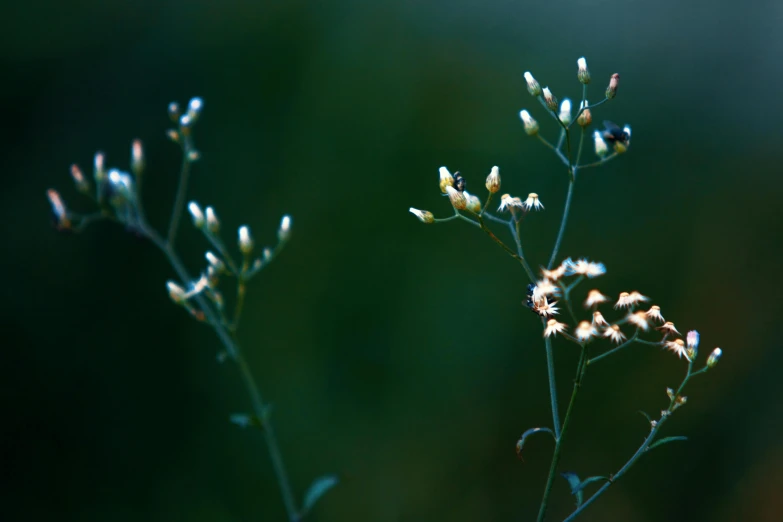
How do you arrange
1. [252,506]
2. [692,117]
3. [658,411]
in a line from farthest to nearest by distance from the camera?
[252,506] → [692,117] → [658,411]

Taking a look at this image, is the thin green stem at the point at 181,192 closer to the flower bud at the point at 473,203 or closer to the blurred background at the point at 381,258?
the blurred background at the point at 381,258

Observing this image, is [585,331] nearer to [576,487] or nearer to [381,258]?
[576,487]

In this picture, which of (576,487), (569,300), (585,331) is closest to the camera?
(585,331)

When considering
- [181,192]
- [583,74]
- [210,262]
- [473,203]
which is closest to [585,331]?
[473,203]

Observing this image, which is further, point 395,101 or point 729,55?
point 395,101

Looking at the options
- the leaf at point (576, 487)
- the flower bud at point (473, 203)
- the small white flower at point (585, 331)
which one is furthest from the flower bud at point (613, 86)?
the leaf at point (576, 487)

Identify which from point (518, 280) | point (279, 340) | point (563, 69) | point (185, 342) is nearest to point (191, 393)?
point (185, 342)

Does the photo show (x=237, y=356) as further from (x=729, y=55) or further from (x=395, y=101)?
(x=729, y=55)

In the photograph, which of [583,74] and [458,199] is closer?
[458,199]
